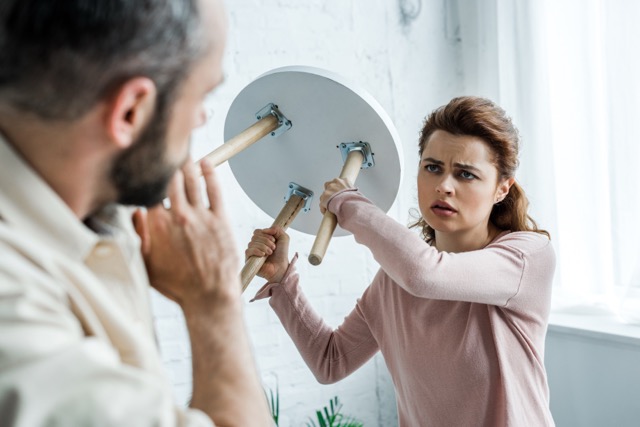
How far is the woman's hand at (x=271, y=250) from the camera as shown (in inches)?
60.6

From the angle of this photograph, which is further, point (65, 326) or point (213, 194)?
point (213, 194)

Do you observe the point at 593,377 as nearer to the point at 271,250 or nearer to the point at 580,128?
the point at 580,128

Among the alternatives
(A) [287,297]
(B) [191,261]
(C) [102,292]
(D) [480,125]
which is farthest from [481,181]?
(C) [102,292]

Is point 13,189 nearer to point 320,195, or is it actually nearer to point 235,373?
point 235,373

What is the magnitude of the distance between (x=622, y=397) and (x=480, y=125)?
1.26 meters

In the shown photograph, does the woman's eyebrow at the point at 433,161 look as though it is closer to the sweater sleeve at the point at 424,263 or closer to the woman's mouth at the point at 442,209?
the woman's mouth at the point at 442,209

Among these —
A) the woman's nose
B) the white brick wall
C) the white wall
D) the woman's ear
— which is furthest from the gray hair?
the white wall

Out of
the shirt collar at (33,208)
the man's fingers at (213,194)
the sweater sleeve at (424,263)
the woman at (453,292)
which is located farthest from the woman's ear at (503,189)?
the shirt collar at (33,208)

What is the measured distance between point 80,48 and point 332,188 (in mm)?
872

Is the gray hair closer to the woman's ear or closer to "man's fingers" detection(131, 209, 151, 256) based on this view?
"man's fingers" detection(131, 209, 151, 256)

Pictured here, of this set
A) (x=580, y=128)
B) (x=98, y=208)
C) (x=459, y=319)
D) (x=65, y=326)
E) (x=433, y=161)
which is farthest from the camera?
(x=580, y=128)

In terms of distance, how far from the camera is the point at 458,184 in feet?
5.53

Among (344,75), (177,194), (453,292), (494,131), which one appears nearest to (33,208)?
(177,194)

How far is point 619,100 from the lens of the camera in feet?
8.21
